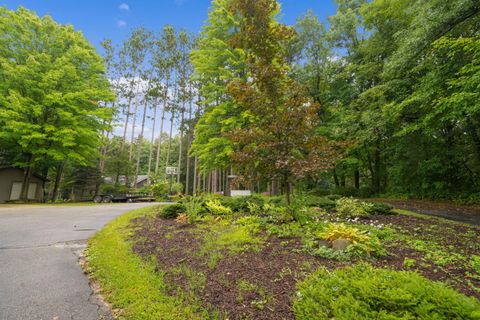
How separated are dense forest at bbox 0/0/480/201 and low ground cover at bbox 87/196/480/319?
1393 millimetres

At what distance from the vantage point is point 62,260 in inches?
162

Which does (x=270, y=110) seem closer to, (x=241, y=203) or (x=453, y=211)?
(x=241, y=203)

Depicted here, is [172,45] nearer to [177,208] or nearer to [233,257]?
[177,208]

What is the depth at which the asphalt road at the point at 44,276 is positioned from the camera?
2.55 m

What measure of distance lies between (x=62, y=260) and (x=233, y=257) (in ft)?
10.3

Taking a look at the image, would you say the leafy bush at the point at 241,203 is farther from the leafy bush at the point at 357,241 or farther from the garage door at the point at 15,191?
the garage door at the point at 15,191

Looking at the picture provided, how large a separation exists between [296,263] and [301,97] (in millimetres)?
3663

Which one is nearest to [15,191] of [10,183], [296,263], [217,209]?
[10,183]

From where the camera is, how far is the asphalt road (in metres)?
2.55

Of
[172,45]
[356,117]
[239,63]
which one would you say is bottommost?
[356,117]

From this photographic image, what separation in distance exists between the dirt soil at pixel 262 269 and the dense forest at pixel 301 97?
1889mm

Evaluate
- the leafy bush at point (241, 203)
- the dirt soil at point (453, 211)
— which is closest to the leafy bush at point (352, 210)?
the leafy bush at point (241, 203)

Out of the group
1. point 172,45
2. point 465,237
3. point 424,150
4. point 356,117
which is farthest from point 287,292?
point 172,45

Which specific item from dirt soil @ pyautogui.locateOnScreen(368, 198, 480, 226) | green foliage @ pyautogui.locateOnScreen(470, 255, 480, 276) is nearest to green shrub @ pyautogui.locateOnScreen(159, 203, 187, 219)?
green foliage @ pyautogui.locateOnScreen(470, 255, 480, 276)
